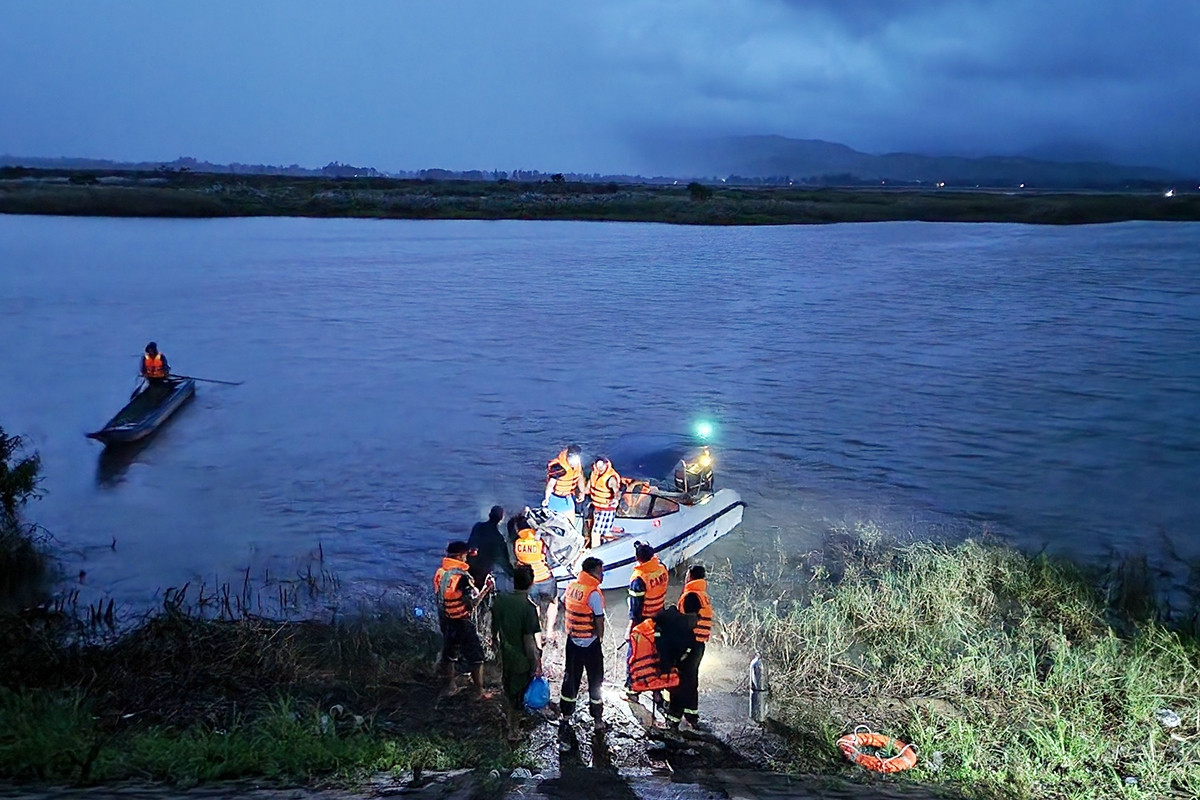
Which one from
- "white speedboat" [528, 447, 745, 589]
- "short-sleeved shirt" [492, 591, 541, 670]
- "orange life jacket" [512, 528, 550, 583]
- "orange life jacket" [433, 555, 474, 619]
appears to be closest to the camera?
"short-sleeved shirt" [492, 591, 541, 670]

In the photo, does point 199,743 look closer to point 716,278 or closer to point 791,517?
point 791,517

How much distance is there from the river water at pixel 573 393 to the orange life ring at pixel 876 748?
559 centimetres

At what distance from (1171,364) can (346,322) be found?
26.9 m

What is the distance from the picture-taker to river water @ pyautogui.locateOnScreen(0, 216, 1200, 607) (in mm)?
15086

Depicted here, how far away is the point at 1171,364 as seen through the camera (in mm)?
27828

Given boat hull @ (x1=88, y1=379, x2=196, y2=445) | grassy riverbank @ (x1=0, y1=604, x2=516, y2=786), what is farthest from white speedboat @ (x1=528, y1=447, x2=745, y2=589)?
boat hull @ (x1=88, y1=379, x2=196, y2=445)

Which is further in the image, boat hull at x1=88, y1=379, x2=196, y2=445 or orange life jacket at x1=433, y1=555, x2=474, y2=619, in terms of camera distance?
boat hull at x1=88, y1=379, x2=196, y2=445

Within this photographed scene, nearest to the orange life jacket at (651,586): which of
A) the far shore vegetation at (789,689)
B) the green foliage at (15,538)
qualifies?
the far shore vegetation at (789,689)

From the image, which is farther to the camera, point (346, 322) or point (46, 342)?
point (346, 322)

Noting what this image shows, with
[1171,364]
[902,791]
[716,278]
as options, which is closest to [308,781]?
[902,791]

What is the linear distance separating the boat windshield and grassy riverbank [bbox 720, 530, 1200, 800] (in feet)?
4.52

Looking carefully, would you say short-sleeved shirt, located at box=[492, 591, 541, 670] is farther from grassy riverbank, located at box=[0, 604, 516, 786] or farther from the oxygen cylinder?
the oxygen cylinder

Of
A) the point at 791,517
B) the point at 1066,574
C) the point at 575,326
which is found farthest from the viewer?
the point at 575,326

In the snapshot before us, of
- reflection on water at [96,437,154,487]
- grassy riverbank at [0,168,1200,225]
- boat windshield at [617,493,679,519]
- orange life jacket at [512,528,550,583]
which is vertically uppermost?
grassy riverbank at [0,168,1200,225]
